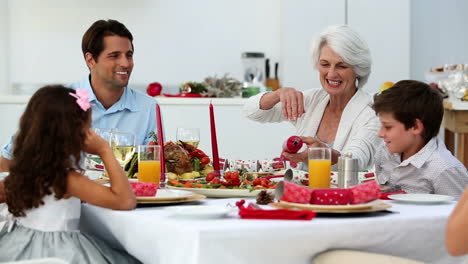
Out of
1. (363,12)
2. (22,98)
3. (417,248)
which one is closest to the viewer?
(417,248)

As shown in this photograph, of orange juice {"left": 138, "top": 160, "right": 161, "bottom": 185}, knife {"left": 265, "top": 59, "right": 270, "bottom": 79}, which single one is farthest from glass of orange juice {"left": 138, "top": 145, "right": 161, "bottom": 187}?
knife {"left": 265, "top": 59, "right": 270, "bottom": 79}

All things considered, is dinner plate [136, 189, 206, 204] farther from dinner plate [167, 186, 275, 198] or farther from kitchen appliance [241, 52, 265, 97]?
kitchen appliance [241, 52, 265, 97]

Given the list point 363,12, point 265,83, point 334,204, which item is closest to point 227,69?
point 265,83

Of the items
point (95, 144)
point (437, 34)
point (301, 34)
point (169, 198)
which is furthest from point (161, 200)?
point (437, 34)

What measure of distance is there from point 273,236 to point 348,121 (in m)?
1.31

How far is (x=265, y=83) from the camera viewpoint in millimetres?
5398

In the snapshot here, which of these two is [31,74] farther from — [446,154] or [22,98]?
[446,154]

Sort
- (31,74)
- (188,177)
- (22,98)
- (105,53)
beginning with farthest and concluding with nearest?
(31,74)
(22,98)
(105,53)
(188,177)

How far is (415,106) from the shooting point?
7.45 feet

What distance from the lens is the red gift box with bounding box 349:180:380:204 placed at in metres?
1.64

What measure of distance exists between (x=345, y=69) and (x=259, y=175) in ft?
2.08

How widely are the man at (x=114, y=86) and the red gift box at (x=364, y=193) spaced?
1.47 metres

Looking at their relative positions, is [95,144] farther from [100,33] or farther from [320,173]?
[100,33]

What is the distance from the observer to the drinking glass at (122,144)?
2.21m
